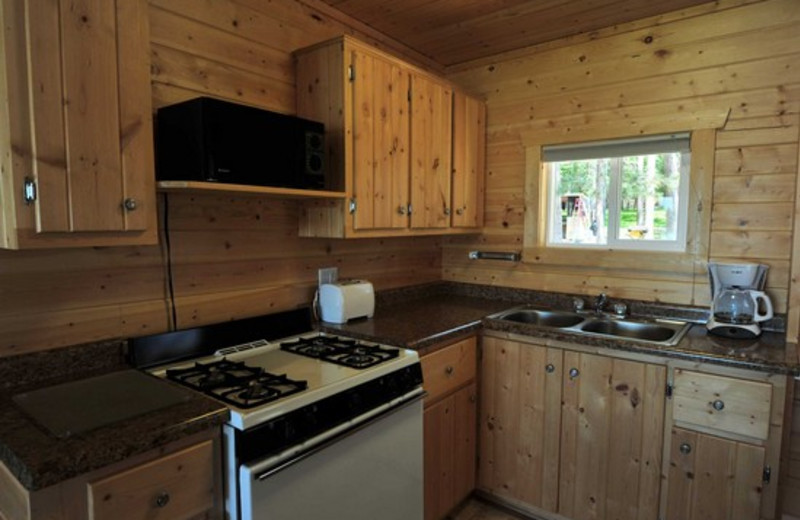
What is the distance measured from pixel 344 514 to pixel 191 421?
0.62 meters

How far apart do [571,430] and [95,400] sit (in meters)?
1.89

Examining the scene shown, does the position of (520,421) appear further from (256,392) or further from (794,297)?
(256,392)

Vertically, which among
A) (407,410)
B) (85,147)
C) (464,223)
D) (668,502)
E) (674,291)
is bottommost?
(668,502)

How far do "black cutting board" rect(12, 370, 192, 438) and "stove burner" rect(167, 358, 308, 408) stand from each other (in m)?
0.08

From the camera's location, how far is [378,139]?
7.30ft

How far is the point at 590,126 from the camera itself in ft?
8.54

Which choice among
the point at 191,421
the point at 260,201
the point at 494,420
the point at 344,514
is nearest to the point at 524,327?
the point at 494,420

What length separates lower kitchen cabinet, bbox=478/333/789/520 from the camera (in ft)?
5.65

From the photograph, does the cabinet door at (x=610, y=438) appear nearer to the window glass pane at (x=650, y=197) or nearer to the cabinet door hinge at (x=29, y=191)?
the window glass pane at (x=650, y=197)

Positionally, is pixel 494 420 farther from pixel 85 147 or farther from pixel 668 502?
pixel 85 147

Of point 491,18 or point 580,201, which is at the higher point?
point 491,18

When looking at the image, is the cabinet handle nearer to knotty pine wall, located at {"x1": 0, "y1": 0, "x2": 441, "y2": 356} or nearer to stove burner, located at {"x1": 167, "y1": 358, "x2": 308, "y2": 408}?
stove burner, located at {"x1": 167, "y1": 358, "x2": 308, "y2": 408}

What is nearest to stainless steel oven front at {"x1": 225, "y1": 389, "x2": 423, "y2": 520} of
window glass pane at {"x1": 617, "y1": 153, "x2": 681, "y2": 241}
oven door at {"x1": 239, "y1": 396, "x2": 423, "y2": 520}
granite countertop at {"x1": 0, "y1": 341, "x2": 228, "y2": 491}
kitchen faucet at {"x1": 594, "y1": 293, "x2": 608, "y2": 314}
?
oven door at {"x1": 239, "y1": 396, "x2": 423, "y2": 520}

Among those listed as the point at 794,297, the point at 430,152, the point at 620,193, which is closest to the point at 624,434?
the point at 794,297
